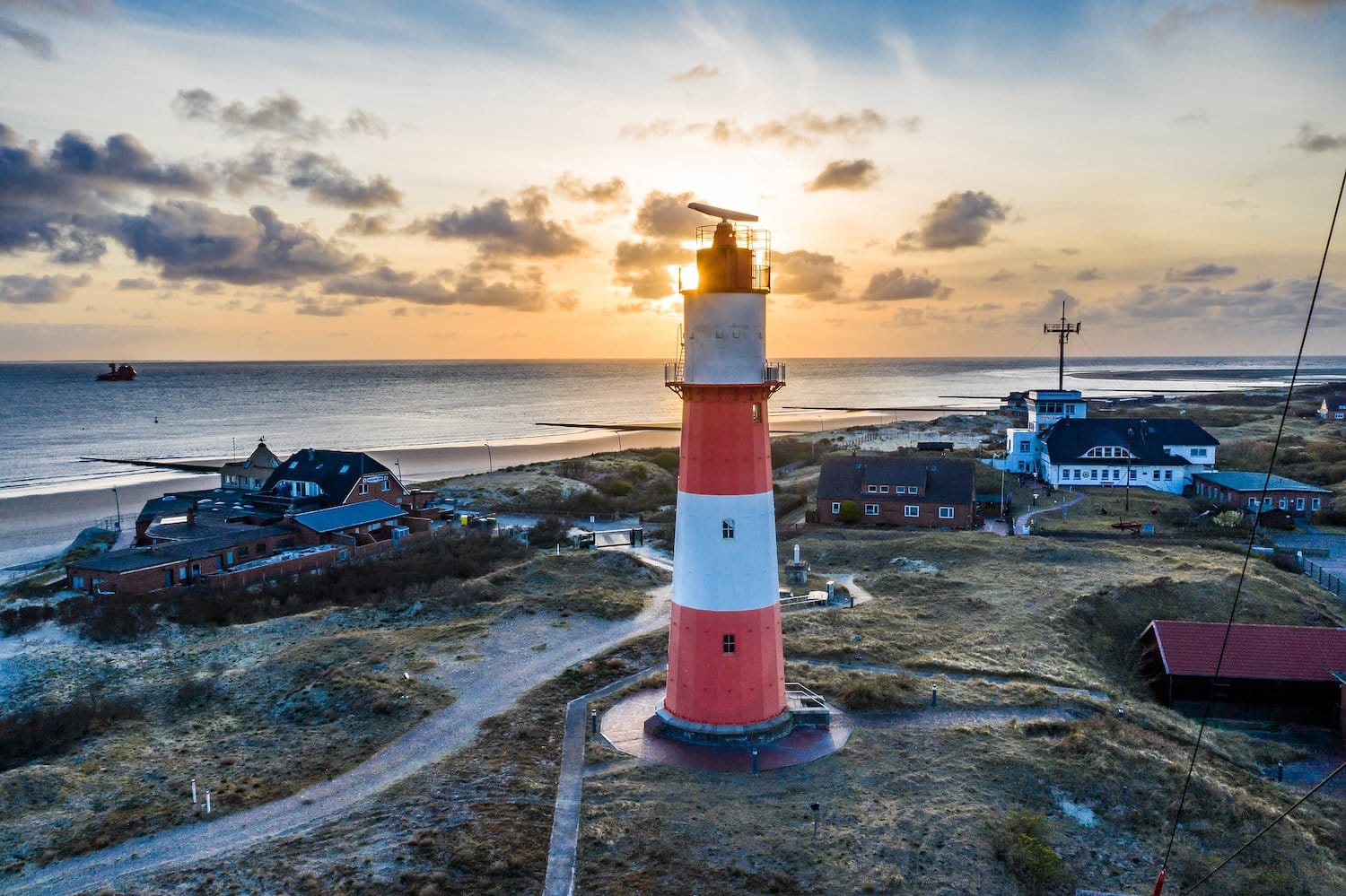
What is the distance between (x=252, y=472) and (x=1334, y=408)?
122 metres

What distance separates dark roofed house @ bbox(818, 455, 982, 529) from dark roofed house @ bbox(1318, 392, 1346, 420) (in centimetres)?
8305

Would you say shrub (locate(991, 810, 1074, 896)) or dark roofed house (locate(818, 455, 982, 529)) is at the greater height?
dark roofed house (locate(818, 455, 982, 529))

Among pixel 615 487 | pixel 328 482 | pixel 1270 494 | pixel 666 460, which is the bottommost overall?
pixel 615 487

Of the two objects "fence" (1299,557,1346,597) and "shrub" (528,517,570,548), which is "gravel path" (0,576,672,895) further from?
"fence" (1299,557,1346,597)

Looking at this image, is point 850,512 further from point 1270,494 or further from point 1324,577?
point 1270,494

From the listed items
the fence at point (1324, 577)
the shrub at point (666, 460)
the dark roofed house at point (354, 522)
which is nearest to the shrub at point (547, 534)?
the dark roofed house at point (354, 522)

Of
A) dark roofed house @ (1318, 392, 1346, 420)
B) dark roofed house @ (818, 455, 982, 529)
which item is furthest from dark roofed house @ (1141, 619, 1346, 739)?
dark roofed house @ (1318, 392, 1346, 420)

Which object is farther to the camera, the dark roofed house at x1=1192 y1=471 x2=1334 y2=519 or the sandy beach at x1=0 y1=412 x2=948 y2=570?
the sandy beach at x1=0 y1=412 x2=948 y2=570

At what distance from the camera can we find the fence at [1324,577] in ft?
112

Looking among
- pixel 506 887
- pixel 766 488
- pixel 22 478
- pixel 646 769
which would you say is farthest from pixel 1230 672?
pixel 22 478

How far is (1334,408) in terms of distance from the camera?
4006 inches

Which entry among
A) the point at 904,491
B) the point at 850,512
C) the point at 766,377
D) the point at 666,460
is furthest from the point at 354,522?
the point at 666,460

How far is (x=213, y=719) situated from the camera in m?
21.1

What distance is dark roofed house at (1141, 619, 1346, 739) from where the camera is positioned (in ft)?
73.6
